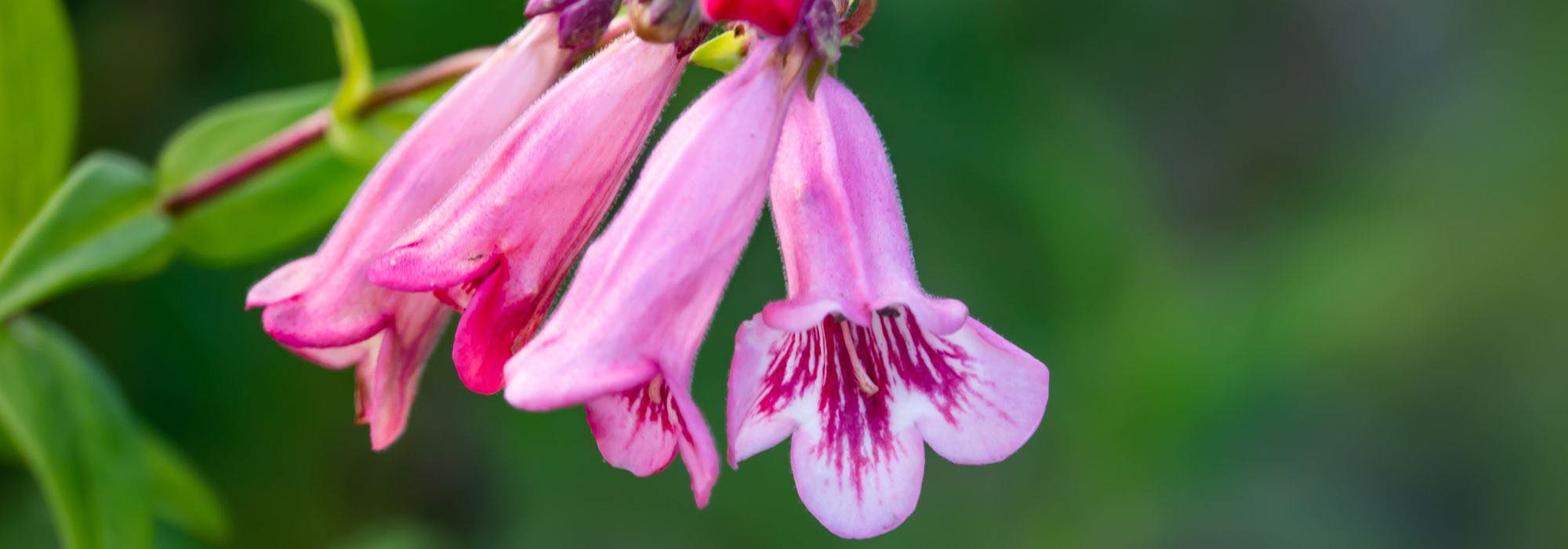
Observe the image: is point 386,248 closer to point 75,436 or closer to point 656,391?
point 656,391

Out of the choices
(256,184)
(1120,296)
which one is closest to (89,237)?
(256,184)

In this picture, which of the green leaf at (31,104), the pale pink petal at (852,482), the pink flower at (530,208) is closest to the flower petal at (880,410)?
the pale pink petal at (852,482)

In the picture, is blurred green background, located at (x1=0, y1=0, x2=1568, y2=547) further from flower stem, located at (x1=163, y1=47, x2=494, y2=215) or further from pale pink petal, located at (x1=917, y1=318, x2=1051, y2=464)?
pale pink petal, located at (x1=917, y1=318, x2=1051, y2=464)

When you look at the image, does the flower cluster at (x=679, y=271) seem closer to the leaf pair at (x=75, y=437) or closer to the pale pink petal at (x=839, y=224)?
the pale pink petal at (x=839, y=224)

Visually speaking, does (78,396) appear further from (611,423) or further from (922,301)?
(922,301)

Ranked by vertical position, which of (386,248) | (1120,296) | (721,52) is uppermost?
(721,52)

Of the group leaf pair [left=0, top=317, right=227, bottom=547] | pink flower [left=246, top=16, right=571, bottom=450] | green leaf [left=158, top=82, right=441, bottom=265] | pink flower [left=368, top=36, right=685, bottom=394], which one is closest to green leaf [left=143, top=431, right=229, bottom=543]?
leaf pair [left=0, top=317, right=227, bottom=547]

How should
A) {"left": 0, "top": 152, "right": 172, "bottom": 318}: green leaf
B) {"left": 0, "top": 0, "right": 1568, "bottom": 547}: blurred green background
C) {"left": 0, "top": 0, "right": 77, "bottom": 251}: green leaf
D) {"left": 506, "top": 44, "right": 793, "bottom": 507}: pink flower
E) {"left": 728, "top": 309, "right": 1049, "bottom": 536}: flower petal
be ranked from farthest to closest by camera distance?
{"left": 0, "top": 0, "right": 1568, "bottom": 547}: blurred green background < {"left": 0, "top": 0, "right": 77, "bottom": 251}: green leaf < {"left": 0, "top": 152, "right": 172, "bottom": 318}: green leaf < {"left": 728, "top": 309, "right": 1049, "bottom": 536}: flower petal < {"left": 506, "top": 44, "right": 793, "bottom": 507}: pink flower
